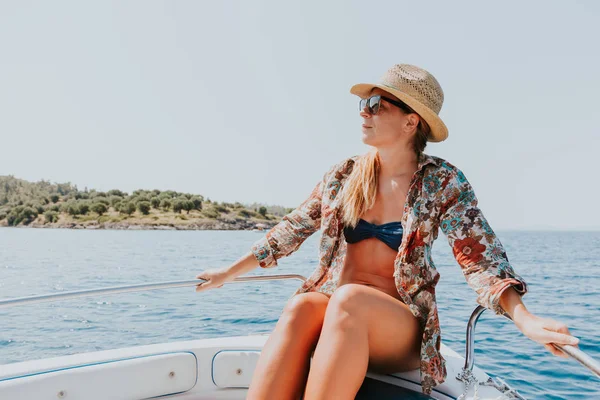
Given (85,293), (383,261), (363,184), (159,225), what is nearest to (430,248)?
(383,261)

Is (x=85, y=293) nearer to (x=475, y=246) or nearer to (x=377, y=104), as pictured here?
(x=377, y=104)

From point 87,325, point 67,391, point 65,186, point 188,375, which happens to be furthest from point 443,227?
point 65,186

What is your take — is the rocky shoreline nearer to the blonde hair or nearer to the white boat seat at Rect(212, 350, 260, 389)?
the white boat seat at Rect(212, 350, 260, 389)

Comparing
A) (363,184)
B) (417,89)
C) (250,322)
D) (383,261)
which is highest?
(417,89)

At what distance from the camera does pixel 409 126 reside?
76.0 inches

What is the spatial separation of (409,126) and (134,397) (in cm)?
143

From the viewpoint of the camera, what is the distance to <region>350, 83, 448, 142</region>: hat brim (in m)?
1.84

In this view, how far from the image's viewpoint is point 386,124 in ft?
6.28

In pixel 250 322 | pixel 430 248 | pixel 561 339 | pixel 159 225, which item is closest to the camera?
pixel 561 339

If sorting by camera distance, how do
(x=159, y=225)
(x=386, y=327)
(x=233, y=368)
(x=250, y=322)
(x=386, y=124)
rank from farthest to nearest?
(x=159, y=225) < (x=250, y=322) < (x=233, y=368) < (x=386, y=124) < (x=386, y=327)

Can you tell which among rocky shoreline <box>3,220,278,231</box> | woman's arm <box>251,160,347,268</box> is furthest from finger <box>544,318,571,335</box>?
rocky shoreline <box>3,220,278,231</box>

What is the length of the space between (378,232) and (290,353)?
54 cm

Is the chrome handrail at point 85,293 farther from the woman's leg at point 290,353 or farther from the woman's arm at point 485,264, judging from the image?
the woman's arm at point 485,264

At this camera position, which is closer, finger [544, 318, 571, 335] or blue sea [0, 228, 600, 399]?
finger [544, 318, 571, 335]
